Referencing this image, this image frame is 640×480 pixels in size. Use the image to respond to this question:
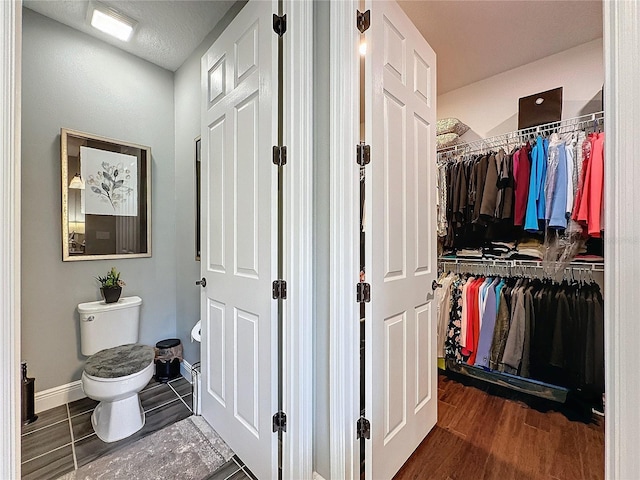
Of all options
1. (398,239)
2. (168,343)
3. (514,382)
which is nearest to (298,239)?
(398,239)

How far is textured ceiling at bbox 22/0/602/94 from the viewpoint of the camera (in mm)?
1796

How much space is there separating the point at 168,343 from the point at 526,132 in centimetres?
348

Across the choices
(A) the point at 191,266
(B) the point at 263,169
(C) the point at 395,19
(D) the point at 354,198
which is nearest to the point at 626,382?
(D) the point at 354,198

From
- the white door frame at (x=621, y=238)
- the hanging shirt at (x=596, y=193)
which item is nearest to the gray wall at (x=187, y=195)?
the white door frame at (x=621, y=238)

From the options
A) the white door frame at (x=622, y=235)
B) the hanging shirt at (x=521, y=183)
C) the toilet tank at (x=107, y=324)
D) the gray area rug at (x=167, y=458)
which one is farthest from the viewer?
the hanging shirt at (x=521, y=183)

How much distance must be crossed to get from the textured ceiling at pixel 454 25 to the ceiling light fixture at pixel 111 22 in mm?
48

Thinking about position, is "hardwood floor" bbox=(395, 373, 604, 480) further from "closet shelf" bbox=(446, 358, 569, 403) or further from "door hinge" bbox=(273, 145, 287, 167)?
"door hinge" bbox=(273, 145, 287, 167)

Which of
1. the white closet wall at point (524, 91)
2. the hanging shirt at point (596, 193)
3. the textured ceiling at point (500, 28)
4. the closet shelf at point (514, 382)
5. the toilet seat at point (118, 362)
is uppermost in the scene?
the textured ceiling at point (500, 28)

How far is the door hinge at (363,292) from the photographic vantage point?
1.17 m

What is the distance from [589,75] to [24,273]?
428 centimetres

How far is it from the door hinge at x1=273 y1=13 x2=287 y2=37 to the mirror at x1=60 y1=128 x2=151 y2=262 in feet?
5.38

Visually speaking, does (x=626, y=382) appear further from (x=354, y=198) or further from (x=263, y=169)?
(x=263, y=169)

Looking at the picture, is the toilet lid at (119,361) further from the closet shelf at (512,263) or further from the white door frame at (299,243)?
the closet shelf at (512,263)

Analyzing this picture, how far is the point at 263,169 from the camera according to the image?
1.31 meters
